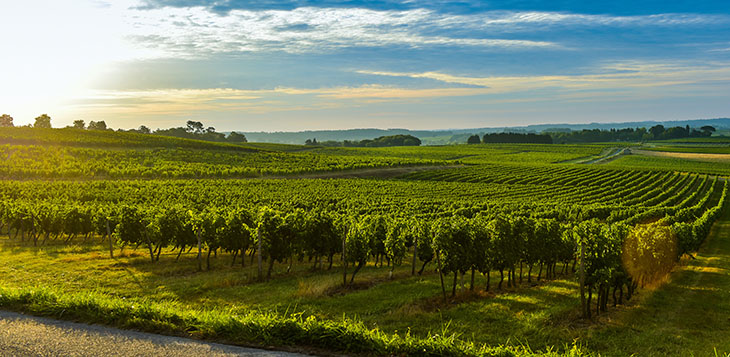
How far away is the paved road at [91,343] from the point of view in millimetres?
8891

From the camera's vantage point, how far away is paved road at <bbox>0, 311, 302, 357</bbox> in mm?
8891

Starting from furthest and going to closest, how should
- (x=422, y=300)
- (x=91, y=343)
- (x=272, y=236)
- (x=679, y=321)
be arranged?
(x=272, y=236) < (x=422, y=300) < (x=679, y=321) < (x=91, y=343)

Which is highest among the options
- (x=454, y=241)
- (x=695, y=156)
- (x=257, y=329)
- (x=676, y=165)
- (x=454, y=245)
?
(x=695, y=156)

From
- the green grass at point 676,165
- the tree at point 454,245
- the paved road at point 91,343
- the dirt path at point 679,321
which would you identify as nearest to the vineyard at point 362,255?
the tree at point 454,245

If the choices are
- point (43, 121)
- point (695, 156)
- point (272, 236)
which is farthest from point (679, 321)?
point (43, 121)

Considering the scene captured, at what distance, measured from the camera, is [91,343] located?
30.7 feet

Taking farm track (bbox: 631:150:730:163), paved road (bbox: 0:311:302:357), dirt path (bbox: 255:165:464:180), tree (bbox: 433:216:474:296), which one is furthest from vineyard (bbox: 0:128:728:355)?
farm track (bbox: 631:150:730:163)

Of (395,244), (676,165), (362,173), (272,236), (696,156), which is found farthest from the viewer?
(696,156)

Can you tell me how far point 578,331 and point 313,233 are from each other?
14.6 meters

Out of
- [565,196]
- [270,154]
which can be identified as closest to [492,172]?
[565,196]

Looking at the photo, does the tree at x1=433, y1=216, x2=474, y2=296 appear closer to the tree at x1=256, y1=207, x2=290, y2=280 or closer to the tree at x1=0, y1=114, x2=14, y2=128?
the tree at x1=256, y1=207, x2=290, y2=280

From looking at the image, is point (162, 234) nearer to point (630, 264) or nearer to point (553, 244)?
point (553, 244)

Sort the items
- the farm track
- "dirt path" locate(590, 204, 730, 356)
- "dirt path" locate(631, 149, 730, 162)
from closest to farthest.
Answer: "dirt path" locate(590, 204, 730, 356) < the farm track < "dirt path" locate(631, 149, 730, 162)

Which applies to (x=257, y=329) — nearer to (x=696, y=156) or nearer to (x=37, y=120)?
(x=696, y=156)
